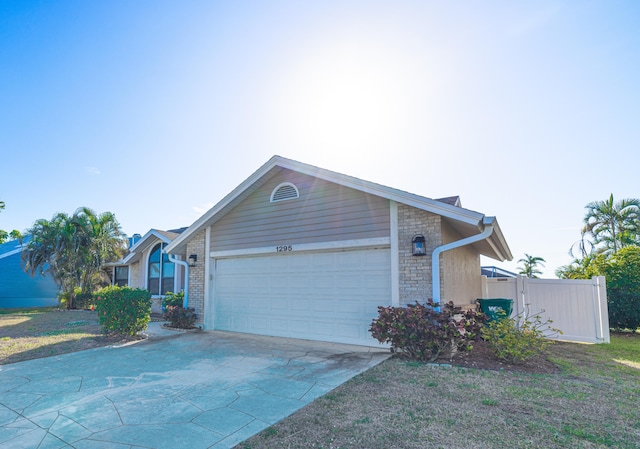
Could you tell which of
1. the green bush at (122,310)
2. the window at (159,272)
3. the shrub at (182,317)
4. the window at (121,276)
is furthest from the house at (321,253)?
the window at (121,276)

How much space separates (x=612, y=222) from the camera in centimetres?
2409

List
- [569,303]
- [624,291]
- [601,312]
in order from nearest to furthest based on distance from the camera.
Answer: [601,312], [569,303], [624,291]

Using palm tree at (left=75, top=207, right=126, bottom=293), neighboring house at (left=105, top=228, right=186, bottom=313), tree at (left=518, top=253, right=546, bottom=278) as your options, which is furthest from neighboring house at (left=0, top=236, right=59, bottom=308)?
tree at (left=518, top=253, right=546, bottom=278)

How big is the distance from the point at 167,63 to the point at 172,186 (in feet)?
16.0

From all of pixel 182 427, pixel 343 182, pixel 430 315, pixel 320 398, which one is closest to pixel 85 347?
pixel 182 427

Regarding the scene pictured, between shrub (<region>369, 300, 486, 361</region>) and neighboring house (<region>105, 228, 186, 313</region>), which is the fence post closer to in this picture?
shrub (<region>369, 300, 486, 361</region>)

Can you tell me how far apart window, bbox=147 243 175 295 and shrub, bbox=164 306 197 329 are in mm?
5724

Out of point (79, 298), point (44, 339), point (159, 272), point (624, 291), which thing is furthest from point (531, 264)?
point (79, 298)

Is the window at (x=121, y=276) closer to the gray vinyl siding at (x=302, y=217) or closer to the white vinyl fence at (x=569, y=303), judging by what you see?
the gray vinyl siding at (x=302, y=217)

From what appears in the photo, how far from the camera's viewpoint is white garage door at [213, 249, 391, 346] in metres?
7.98

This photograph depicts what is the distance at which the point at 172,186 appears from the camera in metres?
13.3

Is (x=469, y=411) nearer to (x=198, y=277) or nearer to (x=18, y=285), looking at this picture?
(x=198, y=277)

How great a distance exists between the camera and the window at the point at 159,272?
16.1m

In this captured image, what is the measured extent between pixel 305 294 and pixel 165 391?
14.5 feet
